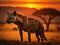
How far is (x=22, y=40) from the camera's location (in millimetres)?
2098

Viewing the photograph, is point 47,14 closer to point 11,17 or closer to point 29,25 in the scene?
point 29,25

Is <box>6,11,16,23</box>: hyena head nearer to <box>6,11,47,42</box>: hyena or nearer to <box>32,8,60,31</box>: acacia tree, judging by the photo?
<box>6,11,47,42</box>: hyena

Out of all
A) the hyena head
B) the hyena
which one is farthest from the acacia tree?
the hyena head

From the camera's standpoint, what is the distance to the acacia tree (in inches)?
82.7

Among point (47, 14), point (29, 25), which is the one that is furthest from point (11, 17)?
point (47, 14)

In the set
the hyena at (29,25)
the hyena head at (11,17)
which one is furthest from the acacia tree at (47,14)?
the hyena head at (11,17)

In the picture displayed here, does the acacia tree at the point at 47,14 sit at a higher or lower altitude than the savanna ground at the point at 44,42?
higher

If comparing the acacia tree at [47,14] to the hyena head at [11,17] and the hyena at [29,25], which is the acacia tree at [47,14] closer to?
the hyena at [29,25]

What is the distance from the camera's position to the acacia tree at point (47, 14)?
2.10m

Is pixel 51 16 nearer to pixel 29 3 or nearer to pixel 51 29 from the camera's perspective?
pixel 51 29

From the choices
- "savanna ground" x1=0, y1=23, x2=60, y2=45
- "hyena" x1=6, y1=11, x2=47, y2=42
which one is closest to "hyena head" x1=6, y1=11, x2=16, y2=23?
"hyena" x1=6, y1=11, x2=47, y2=42

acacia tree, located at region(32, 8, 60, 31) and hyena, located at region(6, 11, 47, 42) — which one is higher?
acacia tree, located at region(32, 8, 60, 31)

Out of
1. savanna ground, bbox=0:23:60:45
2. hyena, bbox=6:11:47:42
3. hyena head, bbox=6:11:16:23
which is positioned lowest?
savanna ground, bbox=0:23:60:45

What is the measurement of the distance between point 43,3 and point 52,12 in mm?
134
